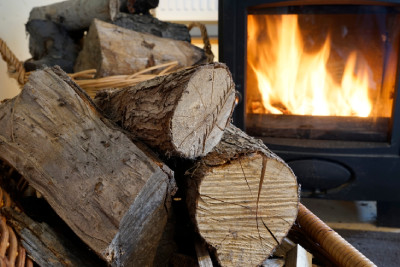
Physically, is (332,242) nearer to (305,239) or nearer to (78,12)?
(305,239)

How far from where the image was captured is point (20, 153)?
71cm

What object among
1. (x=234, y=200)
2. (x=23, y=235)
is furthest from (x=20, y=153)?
(x=234, y=200)

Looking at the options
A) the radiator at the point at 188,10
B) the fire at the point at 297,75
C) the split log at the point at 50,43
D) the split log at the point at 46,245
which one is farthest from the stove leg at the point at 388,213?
the radiator at the point at 188,10

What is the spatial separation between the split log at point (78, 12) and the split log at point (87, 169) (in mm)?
759

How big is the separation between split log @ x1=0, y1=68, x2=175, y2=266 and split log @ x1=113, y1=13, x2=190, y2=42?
0.77 metres

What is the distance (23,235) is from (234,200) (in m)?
0.36

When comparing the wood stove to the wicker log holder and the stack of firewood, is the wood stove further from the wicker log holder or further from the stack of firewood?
the stack of firewood

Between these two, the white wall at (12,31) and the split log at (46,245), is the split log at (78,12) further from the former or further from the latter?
the split log at (46,245)

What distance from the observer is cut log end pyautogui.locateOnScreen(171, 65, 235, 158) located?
0.66 m

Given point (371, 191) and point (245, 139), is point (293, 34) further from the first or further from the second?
point (245, 139)

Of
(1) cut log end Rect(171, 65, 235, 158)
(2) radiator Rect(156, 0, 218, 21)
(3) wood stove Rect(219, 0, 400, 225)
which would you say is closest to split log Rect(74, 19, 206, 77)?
(3) wood stove Rect(219, 0, 400, 225)

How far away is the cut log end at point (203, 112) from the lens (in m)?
0.66

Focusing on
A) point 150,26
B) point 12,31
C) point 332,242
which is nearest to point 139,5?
point 150,26

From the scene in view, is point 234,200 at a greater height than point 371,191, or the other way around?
point 234,200
